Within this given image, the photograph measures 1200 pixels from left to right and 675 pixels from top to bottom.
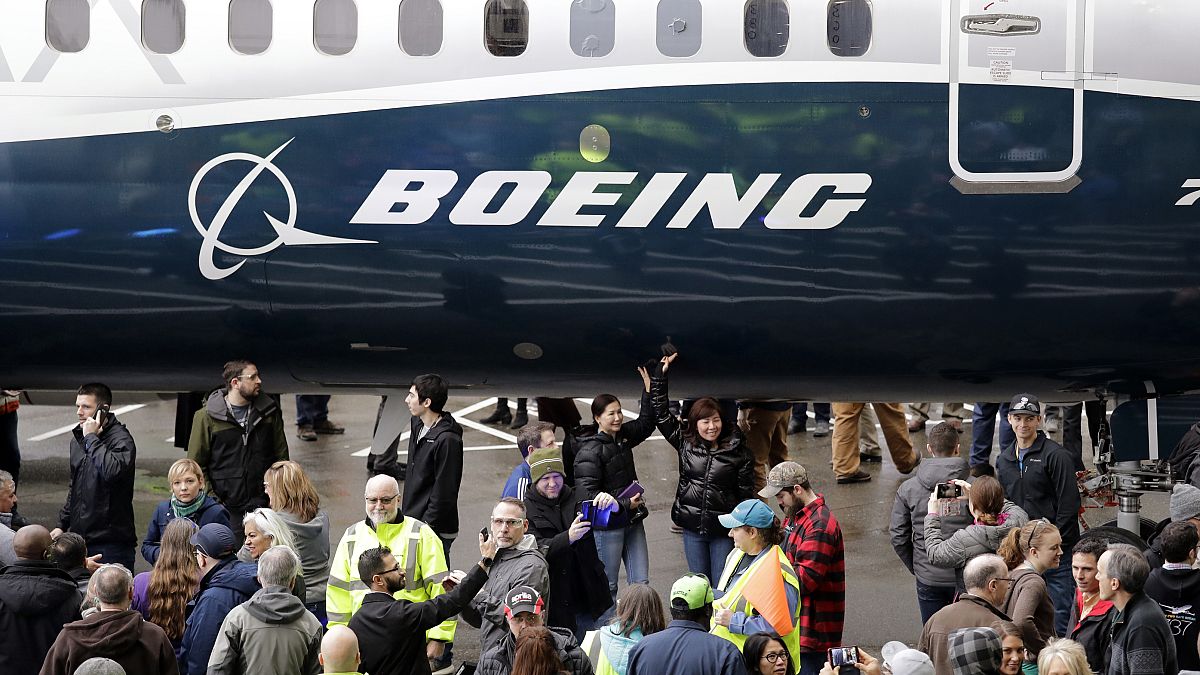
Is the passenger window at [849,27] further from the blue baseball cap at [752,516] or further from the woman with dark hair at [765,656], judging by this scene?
the woman with dark hair at [765,656]

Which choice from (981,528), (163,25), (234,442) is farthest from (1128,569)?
(163,25)

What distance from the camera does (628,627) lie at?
6.55 metres

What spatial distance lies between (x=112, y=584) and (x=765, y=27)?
5.19 metres

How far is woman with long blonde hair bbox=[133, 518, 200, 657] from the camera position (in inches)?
290

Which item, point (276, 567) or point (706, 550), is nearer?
point (276, 567)

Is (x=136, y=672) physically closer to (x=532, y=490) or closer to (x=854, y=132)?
(x=532, y=490)

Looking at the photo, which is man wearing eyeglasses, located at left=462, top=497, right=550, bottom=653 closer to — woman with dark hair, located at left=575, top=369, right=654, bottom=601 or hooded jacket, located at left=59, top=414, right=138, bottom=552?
woman with dark hair, located at left=575, top=369, right=654, bottom=601

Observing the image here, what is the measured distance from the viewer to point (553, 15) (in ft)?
30.0

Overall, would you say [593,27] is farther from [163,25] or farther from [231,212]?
[163,25]

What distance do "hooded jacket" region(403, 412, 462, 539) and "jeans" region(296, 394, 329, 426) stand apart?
7.13 metres

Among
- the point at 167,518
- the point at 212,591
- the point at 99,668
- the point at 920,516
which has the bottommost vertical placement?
the point at 99,668

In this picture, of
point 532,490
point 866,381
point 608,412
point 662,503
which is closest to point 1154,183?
point 866,381

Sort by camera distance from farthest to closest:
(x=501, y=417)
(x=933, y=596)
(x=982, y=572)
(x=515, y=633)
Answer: (x=501, y=417)
(x=933, y=596)
(x=982, y=572)
(x=515, y=633)

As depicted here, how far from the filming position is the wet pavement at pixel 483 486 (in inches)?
416
